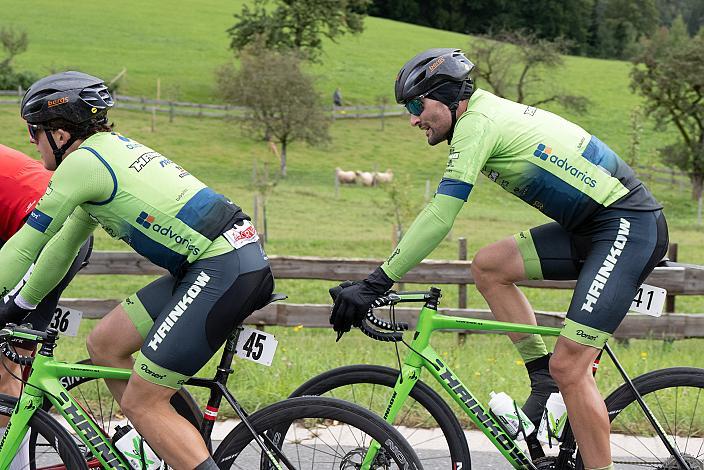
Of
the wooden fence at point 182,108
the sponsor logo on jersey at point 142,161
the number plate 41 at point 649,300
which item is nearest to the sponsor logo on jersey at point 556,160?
the number plate 41 at point 649,300

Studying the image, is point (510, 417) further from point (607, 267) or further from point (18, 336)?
point (18, 336)

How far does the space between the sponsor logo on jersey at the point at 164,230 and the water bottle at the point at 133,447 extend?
86 cm

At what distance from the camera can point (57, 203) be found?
338 cm

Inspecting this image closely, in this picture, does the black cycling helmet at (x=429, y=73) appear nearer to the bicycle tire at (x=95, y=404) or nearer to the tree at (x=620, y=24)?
the bicycle tire at (x=95, y=404)

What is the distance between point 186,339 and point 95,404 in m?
1.31

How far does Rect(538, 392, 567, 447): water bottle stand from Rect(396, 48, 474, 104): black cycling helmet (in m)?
1.53

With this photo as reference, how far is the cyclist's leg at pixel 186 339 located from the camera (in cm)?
347

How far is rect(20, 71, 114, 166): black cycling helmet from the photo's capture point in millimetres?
3559

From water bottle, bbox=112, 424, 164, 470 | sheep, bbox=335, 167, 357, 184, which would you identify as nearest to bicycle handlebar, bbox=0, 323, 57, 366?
water bottle, bbox=112, 424, 164, 470

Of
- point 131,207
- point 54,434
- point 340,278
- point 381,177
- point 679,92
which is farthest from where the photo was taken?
point 679,92

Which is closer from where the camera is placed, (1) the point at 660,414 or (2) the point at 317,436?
(2) the point at 317,436

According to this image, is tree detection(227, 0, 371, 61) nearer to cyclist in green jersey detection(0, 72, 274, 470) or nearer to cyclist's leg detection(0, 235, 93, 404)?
cyclist's leg detection(0, 235, 93, 404)

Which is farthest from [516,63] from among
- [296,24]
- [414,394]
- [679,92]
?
[414,394]

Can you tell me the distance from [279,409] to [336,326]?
401mm
